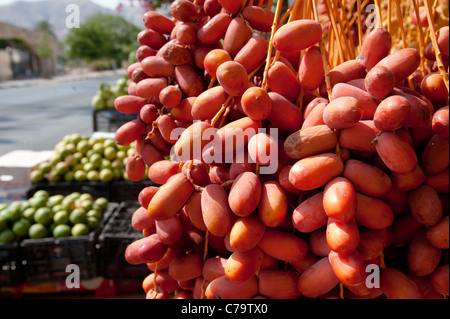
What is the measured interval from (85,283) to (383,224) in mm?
1892

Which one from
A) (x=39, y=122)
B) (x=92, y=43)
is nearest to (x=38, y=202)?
(x=39, y=122)

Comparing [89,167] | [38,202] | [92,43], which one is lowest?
[38,202]

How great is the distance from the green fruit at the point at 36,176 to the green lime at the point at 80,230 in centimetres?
75

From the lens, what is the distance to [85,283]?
201cm

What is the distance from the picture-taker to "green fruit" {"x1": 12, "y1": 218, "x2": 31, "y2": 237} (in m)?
1.99

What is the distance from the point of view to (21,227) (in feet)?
6.54

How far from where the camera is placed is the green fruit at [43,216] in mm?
2033

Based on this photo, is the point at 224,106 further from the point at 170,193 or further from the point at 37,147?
the point at 37,147

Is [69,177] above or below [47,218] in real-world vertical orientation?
above

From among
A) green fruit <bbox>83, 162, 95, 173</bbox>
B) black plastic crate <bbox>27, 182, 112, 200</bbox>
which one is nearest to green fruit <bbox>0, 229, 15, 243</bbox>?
black plastic crate <bbox>27, 182, 112, 200</bbox>

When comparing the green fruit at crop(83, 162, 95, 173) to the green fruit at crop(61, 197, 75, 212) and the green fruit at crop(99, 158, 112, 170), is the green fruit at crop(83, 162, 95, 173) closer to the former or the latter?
the green fruit at crop(99, 158, 112, 170)

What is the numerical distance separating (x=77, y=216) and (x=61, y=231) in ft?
0.38

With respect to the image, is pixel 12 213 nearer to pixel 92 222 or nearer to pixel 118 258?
pixel 92 222

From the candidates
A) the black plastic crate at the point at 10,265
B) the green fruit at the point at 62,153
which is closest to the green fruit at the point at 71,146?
the green fruit at the point at 62,153
